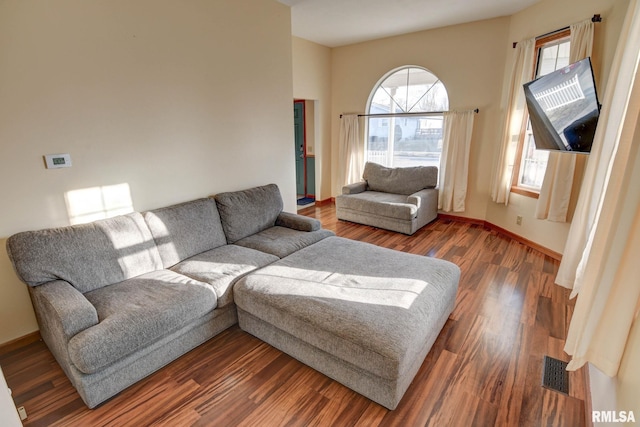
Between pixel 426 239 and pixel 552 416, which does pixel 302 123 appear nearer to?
pixel 426 239

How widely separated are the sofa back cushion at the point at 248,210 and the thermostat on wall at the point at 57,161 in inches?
44.5

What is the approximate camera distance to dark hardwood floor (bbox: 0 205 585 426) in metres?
1.63

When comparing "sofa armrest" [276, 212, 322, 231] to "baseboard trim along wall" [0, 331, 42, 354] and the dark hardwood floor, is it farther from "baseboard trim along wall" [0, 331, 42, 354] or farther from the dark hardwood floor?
"baseboard trim along wall" [0, 331, 42, 354]

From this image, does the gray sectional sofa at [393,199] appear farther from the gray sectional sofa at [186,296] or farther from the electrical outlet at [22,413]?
the electrical outlet at [22,413]

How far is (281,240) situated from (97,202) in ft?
4.78

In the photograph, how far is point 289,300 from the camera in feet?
6.31

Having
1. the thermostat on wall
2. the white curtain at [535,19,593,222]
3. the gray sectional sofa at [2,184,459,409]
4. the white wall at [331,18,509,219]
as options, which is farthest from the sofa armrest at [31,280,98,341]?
the white wall at [331,18,509,219]

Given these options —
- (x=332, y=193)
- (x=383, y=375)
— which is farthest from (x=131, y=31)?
(x=332, y=193)

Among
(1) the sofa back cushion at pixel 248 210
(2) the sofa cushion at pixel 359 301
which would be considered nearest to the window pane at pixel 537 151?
(2) the sofa cushion at pixel 359 301

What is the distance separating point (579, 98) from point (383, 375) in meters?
2.64

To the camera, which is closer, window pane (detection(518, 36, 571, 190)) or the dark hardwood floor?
the dark hardwood floor

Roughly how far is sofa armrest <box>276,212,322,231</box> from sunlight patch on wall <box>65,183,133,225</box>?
4.58 ft

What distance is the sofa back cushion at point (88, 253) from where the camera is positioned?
6.21ft

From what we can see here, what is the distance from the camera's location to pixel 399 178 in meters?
4.97
